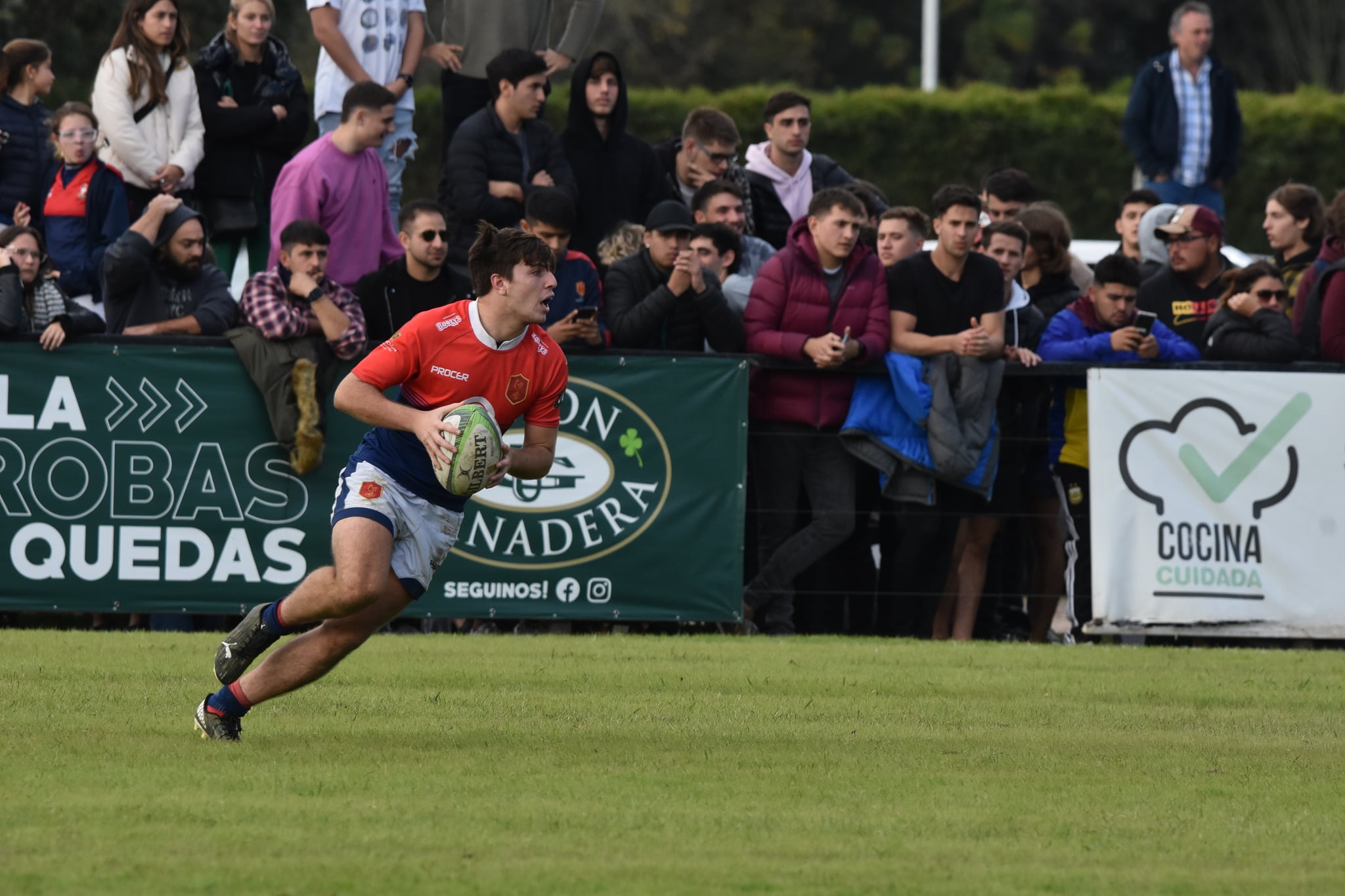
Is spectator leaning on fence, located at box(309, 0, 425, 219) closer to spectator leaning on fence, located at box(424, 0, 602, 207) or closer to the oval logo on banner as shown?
spectator leaning on fence, located at box(424, 0, 602, 207)

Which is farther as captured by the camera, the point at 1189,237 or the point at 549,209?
the point at 1189,237

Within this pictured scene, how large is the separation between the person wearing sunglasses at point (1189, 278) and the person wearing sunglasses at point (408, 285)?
495cm

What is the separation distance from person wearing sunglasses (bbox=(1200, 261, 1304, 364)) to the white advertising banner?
28 cm

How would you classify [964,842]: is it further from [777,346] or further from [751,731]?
[777,346]

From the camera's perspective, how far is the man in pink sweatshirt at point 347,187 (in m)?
13.9

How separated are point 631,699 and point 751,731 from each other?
1.17 m

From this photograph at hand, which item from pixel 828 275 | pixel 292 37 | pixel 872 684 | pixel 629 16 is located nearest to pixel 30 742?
pixel 872 684

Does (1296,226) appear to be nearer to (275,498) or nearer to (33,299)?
(275,498)

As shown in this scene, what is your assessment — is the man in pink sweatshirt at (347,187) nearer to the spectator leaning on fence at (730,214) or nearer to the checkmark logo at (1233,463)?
the spectator leaning on fence at (730,214)

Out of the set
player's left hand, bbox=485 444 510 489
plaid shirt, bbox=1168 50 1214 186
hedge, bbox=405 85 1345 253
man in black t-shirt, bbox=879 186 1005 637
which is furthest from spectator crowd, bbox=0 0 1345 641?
hedge, bbox=405 85 1345 253

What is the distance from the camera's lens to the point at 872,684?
10.8 m

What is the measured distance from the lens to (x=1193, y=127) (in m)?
17.5

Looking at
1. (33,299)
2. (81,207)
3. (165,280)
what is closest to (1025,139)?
(81,207)

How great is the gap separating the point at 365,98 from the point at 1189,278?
19.3ft
